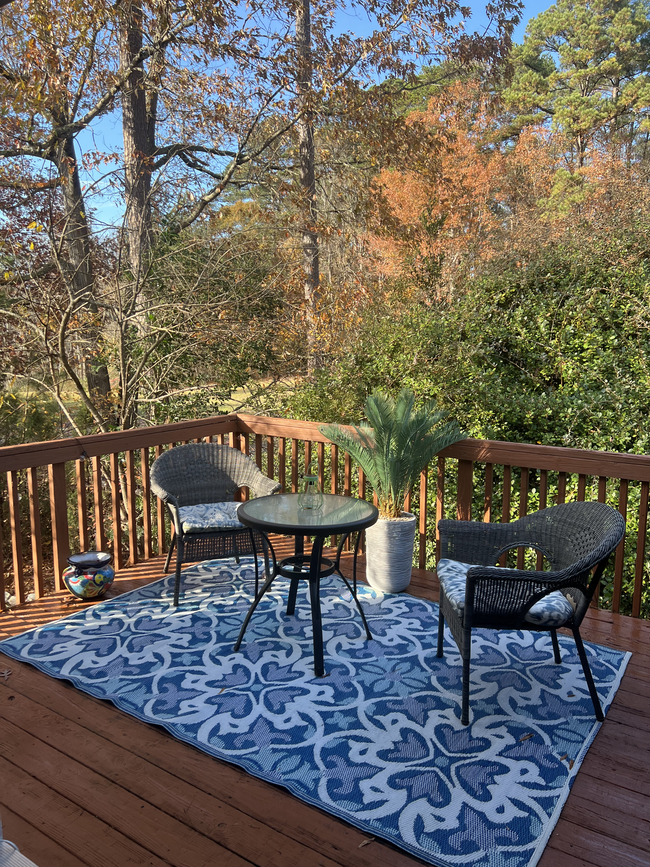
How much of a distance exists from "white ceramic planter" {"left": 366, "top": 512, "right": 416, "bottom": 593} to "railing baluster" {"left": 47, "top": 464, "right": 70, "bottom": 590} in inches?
71.3

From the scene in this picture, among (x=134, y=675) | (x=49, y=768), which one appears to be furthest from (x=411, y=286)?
(x=49, y=768)

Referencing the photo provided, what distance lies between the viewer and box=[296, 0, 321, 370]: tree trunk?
7469 millimetres

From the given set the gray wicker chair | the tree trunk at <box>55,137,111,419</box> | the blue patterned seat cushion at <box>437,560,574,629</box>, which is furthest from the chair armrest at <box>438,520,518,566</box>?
the tree trunk at <box>55,137,111,419</box>

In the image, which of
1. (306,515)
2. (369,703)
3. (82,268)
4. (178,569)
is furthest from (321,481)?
(82,268)

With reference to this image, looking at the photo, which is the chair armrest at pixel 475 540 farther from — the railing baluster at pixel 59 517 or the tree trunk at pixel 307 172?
the tree trunk at pixel 307 172

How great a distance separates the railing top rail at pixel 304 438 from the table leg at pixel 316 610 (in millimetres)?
1382

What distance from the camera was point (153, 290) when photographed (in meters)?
6.79

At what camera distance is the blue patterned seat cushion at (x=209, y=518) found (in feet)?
11.5

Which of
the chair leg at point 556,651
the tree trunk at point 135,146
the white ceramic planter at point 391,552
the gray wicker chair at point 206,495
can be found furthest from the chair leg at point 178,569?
the tree trunk at point 135,146

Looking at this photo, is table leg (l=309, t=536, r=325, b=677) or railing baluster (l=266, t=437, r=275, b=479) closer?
table leg (l=309, t=536, r=325, b=677)

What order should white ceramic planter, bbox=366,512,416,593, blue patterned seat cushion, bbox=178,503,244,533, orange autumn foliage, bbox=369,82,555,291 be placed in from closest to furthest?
blue patterned seat cushion, bbox=178,503,244,533
white ceramic planter, bbox=366,512,416,593
orange autumn foliage, bbox=369,82,555,291

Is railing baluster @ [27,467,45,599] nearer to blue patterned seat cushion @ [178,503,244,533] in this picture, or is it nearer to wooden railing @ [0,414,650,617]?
wooden railing @ [0,414,650,617]

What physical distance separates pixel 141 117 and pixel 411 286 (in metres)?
4.41

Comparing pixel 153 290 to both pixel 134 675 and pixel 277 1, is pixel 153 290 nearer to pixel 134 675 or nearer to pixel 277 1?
pixel 277 1
